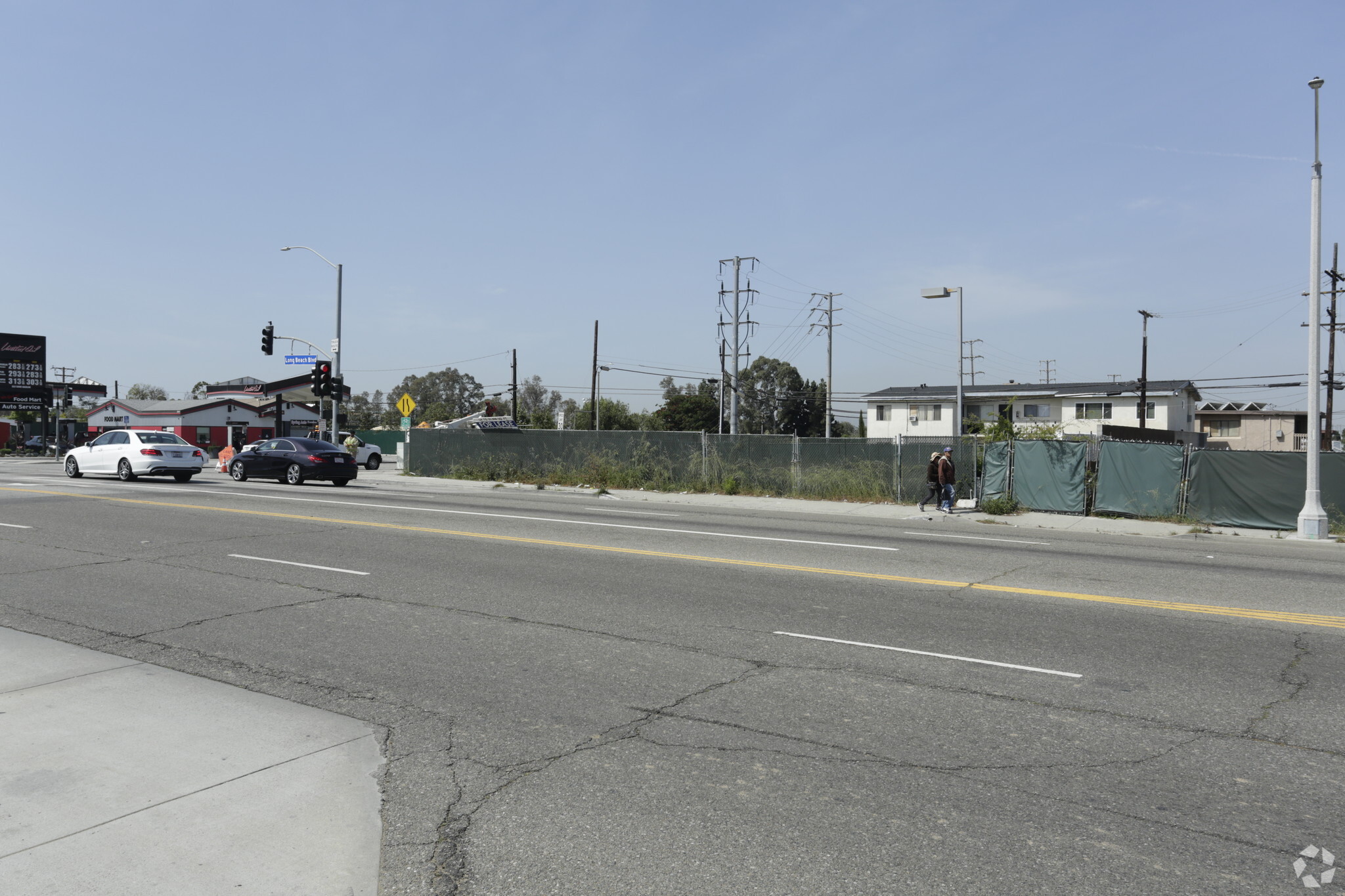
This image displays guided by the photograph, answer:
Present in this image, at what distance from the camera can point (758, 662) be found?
691 centimetres

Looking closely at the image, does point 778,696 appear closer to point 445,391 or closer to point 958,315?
point 958,315

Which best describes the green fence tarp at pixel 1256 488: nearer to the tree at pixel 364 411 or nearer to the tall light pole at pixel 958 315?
the tall light pole at pixel 958 315

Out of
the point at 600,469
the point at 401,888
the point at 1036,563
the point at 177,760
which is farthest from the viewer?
the point at 600,469

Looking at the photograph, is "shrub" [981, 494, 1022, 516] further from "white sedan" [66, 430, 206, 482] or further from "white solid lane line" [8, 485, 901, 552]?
"white sedan" [66, 430, 206, 482]

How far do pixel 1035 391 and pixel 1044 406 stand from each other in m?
4.78

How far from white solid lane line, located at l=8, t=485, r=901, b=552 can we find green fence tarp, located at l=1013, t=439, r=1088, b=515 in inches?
392

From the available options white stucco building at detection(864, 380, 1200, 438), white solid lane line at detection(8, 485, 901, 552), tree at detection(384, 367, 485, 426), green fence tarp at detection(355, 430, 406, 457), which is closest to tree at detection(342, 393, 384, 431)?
tree at detection(384, 367, 485, 426)

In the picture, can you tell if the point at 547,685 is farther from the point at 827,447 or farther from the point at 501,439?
the point at 501,439

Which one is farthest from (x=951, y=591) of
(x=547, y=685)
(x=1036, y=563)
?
(x=547, y=685)

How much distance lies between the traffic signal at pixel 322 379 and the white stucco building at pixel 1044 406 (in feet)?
130

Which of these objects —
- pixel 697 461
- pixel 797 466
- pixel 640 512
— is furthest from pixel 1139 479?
pixel 697 461

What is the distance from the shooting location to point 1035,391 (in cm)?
7331

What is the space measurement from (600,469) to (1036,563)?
61.9ft

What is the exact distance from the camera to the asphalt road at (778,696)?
3936 millimetres
